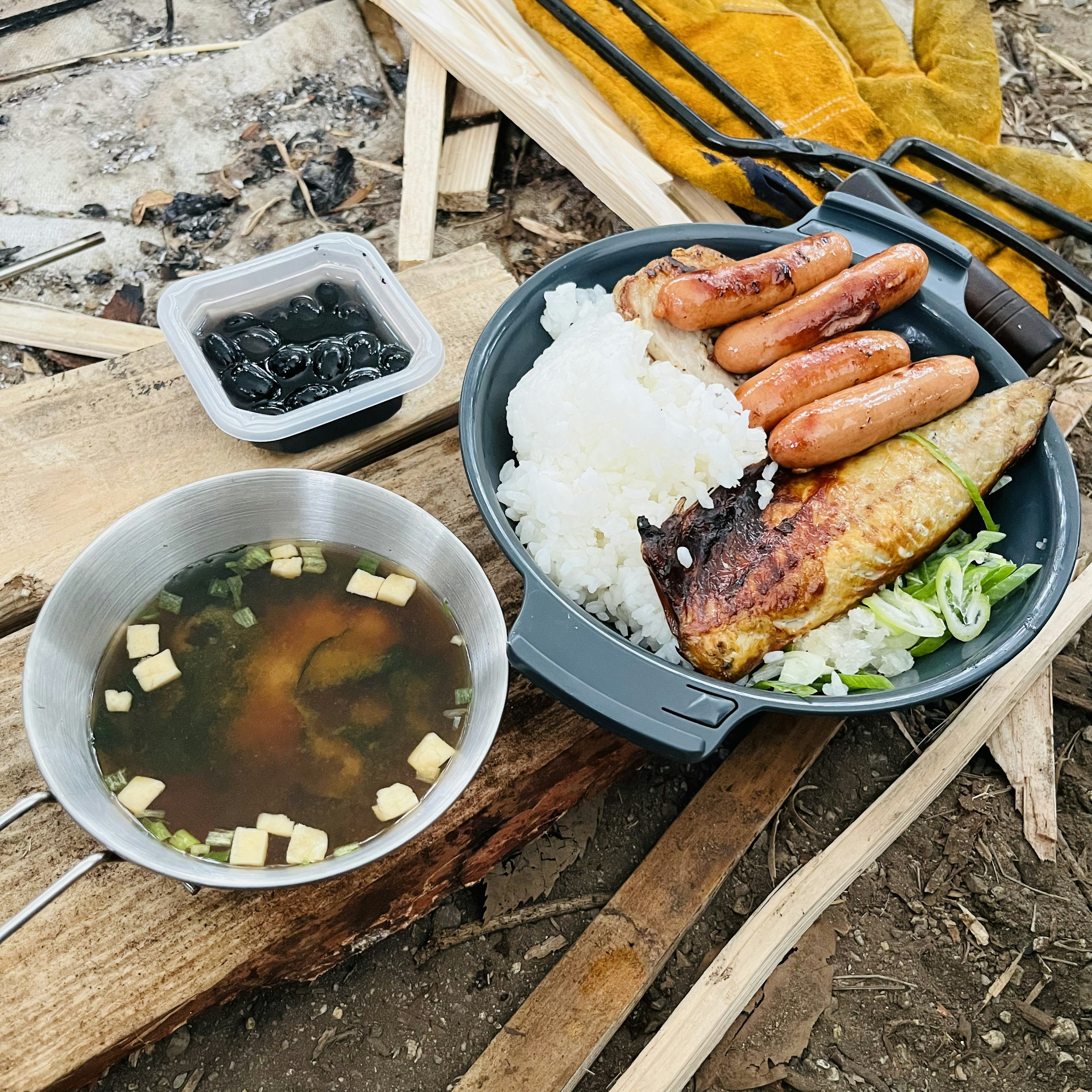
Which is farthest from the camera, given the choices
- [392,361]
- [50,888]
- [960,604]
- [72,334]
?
[72,334]

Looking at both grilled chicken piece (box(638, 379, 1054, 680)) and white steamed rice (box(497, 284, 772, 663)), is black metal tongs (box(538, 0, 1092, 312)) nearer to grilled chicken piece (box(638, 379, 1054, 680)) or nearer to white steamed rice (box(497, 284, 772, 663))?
grilled chicken piece (box(638, 379, 1054, 680))

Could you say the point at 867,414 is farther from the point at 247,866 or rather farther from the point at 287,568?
the point at 247,866

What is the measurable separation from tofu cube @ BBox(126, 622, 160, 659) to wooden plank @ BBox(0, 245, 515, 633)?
17.9 inches

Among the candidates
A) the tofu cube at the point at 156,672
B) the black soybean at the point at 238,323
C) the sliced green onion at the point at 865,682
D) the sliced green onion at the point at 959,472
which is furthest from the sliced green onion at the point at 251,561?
the sliced green onion at the point at 959,472

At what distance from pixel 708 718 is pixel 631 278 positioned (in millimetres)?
1161

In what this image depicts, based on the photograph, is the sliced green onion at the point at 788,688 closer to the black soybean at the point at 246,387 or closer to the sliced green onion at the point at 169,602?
the sliced green onion at the point at 169,602

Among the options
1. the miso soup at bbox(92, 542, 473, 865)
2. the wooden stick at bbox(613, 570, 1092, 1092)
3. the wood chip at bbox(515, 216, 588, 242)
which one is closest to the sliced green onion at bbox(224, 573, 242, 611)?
the miso soup at bbox(92, 542, 473, 865)

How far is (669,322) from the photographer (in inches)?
84.9

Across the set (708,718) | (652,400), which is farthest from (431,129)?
(708,718)

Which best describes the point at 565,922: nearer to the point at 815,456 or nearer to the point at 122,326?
the point at 815,456

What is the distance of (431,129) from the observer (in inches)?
139

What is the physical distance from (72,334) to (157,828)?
6.90 feet

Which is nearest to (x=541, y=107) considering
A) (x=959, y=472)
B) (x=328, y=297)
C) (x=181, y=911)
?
(x=328, y=297)

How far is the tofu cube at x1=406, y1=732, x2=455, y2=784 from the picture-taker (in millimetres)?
1749
